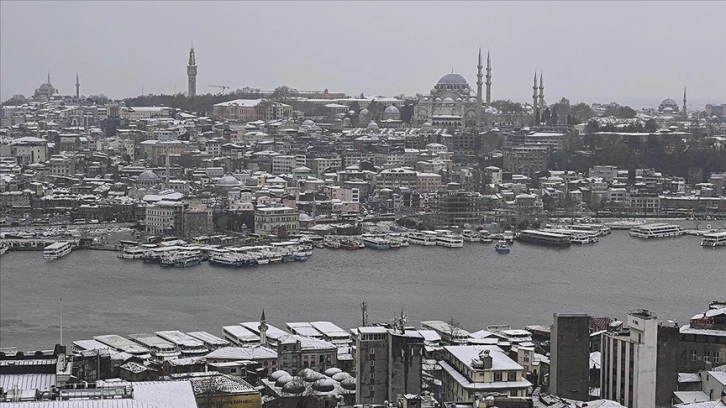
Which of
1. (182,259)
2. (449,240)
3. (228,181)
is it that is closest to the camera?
(182,259)

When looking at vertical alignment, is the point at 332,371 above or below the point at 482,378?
below

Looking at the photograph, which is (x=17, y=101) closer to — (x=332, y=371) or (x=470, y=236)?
(x=470, y=236)

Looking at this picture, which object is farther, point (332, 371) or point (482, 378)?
point (332, 371)

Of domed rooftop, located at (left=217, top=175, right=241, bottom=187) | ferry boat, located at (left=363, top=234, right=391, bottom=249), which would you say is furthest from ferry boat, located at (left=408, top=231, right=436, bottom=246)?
domed rooftop, located at (left=217, top=175, right=241, bottom=187)

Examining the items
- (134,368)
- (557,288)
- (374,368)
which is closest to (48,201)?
(557,288)

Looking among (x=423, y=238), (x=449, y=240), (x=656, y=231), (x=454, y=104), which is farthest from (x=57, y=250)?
(x=454, y=104)

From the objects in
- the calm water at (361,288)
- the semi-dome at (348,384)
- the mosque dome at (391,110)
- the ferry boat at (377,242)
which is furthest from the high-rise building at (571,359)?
the mosque dome at (391,110)
